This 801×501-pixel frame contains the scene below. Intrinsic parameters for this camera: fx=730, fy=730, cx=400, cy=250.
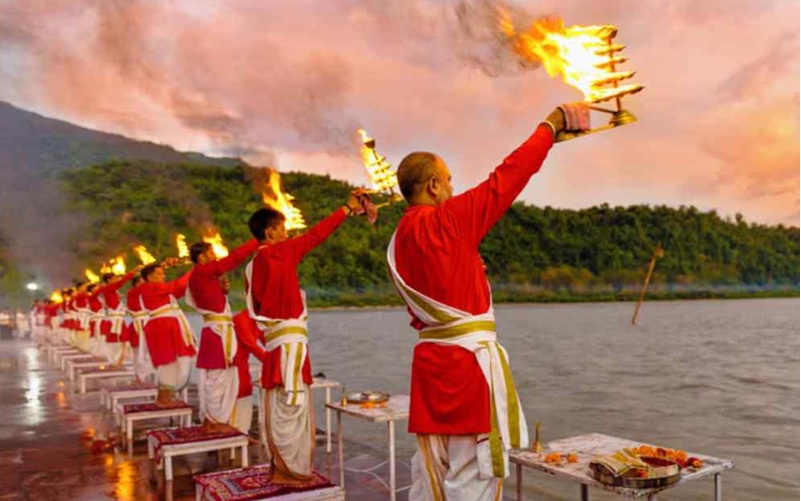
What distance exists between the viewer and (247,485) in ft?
15.8

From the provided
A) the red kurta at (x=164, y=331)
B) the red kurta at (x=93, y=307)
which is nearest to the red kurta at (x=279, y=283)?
the red kurta at (x=164, y=331)

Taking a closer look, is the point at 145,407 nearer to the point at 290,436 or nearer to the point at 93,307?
the point at 290,436

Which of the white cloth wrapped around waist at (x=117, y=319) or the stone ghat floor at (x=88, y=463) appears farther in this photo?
the white cloth wrapped around waist at (x=117, y=319)

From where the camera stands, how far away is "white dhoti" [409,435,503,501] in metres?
2.81

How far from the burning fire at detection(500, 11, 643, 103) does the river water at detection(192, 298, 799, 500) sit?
202 inches

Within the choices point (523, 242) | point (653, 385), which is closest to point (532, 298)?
point (523, 242)

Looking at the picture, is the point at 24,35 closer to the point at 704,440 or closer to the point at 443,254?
the point at 704,440

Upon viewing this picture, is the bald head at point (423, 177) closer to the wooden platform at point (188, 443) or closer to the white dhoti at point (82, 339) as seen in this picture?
the wooden platform at point (188, 443)

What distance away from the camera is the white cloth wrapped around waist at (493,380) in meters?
2.80

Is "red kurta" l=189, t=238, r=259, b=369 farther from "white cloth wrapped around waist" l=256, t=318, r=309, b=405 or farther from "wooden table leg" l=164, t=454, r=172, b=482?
"white cloth wrapped around waist" l=256, t=318, r=309, b=405

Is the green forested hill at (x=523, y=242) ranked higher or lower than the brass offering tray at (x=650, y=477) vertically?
higher

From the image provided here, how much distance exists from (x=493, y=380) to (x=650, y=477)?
985 mm

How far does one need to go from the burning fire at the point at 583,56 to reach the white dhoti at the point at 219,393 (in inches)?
187

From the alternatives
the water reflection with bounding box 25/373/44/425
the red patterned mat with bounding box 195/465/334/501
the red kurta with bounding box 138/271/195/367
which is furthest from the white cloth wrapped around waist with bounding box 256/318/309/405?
the water reflection with bounding box 25/373/44/425
